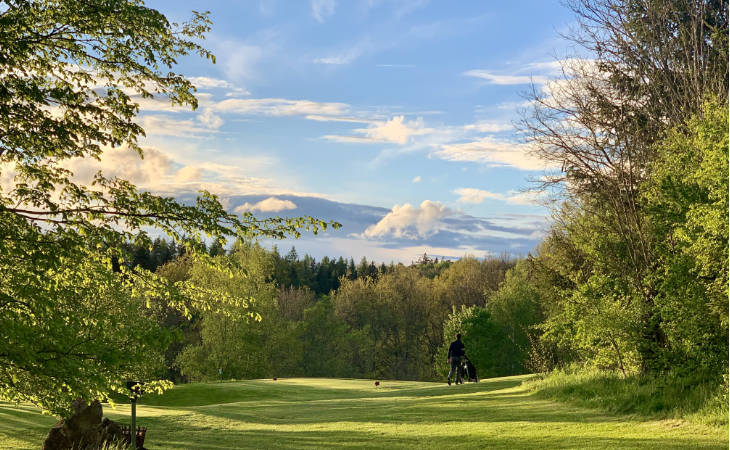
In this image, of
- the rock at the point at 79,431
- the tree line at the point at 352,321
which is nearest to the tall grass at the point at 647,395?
the rock at the point at 79,431

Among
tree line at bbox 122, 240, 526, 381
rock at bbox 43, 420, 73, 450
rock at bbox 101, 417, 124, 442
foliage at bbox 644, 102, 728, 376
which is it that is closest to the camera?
rock at bbox 43, 420, 73, 450

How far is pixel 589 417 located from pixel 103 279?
39.6 feet

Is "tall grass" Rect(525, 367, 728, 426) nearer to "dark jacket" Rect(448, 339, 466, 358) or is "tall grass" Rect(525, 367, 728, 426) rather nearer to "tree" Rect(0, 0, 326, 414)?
"dark jacket" Rect(448, 339, 466, 358)

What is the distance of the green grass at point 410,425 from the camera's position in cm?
1341

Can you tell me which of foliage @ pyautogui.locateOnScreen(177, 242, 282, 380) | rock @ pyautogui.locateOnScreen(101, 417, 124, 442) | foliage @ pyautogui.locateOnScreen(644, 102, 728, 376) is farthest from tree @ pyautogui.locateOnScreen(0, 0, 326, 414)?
foliage @ pyautogui.locateOnScreen(177, 242, 282, 380)

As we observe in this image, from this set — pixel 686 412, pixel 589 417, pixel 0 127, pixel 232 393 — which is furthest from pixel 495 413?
pixel 232 393

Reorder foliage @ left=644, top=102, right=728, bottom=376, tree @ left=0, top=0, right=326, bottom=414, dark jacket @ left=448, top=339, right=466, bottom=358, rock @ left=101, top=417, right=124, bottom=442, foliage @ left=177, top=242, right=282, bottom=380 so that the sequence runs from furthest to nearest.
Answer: foliage @ left=177, top=242, right=282, bottom=380 → dark jacket @ left=448, top=339, right=466, bottom=358 → rock @ left=101, top=417, right=124, bottom=442 → foliage @ left=644, top=102, right=728, bottom=376 → tree @ left=0, top=0, right=326, bottom=414

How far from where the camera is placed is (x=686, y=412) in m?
14.6

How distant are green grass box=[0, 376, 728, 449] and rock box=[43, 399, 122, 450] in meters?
1.84

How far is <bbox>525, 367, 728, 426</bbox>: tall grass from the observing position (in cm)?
1438

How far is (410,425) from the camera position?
1759cm

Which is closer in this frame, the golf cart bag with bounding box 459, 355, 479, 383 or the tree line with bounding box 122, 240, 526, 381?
the golf cart bag with bounding box 459, 355, 479, 383

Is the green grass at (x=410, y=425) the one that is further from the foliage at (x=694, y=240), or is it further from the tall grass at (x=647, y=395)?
the foliage at (x=694, y=240)

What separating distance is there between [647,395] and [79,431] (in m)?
14.4
